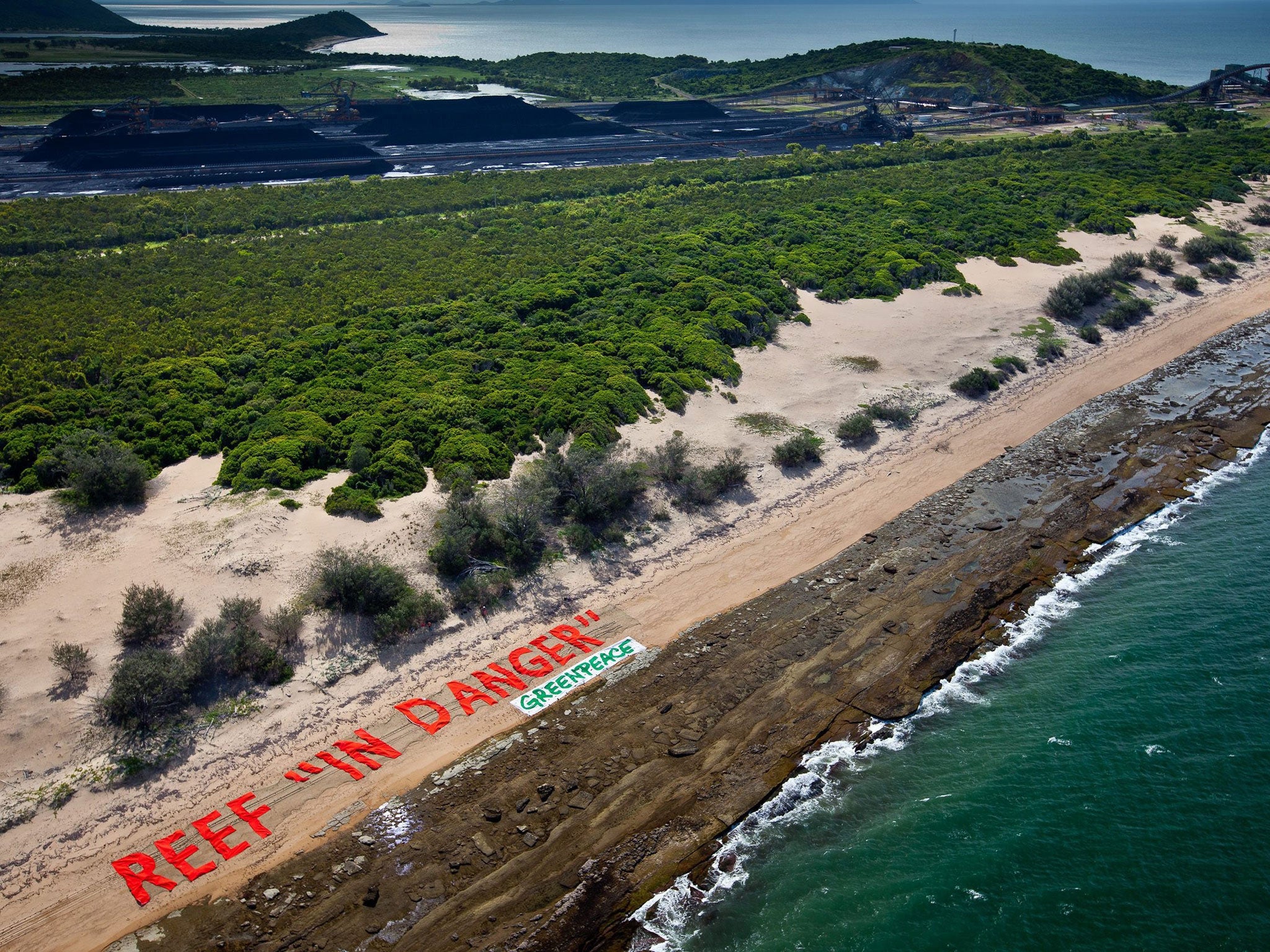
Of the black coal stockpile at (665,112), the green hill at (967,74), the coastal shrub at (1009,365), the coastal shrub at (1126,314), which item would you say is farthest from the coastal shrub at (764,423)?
the green hill at (967,74)

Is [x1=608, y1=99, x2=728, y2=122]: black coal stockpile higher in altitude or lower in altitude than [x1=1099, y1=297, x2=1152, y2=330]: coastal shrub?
higher

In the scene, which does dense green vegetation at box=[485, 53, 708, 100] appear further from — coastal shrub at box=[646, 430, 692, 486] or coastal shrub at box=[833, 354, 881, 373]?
coastal shrub at box=[646, 430, 692, 486]

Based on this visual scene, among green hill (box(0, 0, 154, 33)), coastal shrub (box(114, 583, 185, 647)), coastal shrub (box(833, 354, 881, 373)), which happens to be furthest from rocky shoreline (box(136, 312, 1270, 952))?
green hill (box(0, 0, 154, 33))

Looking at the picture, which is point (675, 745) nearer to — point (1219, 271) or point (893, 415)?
point (893, 415)

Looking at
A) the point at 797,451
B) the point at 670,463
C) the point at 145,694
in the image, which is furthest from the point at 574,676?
the point at 797,451

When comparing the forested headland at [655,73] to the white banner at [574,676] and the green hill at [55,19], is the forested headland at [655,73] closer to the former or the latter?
the green hill at [55,19]
